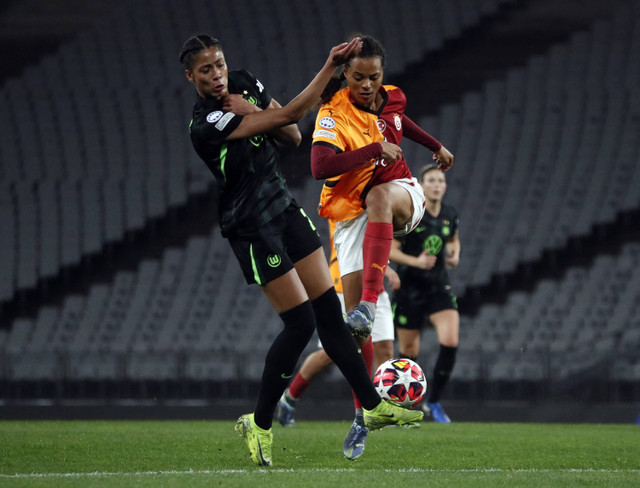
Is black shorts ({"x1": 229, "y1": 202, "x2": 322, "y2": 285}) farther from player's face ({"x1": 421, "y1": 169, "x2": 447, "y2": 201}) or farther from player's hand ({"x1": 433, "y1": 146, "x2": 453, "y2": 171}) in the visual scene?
player's face ({"x1": 421, "y1": 169, "x2": 447, "y2": 201})

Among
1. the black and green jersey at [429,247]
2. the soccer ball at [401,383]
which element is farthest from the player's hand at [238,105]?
the black and green jersey at [429,247]

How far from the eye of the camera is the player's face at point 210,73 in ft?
14.6

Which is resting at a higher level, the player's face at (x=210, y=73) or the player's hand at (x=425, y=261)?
the player's face at (x=210, y=73)

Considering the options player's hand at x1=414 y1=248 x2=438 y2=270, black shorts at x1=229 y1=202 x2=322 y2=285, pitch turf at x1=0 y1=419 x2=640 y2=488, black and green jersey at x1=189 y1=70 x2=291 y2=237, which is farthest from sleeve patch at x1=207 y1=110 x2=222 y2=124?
player's hand at x1=414 y1=248 x2=438 y2=270

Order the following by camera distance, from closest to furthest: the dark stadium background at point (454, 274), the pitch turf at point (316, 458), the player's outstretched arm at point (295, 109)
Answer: the pitch turf at point (316, 458) < the player's outstretched arm at point (295, 109) < the dark stadium background at point (454, 274)

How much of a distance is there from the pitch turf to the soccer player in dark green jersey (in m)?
0.39

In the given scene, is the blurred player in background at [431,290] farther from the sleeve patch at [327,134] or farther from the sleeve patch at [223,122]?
the sleeve patch at [223,122]

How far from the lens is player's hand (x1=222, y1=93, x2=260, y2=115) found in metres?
4.47

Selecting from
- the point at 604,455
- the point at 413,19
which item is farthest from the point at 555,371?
the point at 413,19

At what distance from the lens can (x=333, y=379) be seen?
10711 mm

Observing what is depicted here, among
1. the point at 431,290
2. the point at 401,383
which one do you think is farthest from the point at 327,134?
the point at 431,290

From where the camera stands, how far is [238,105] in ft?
14.8

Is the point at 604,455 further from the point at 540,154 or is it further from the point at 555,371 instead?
the point at 540,154

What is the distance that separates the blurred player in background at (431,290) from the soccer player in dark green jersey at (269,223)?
3.51 metres
